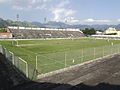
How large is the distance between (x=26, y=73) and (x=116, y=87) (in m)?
7.56

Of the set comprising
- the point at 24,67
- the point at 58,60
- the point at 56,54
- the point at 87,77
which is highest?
the point at 24,67

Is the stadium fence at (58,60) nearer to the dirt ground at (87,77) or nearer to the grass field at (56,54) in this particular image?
the grass field at (56,54)

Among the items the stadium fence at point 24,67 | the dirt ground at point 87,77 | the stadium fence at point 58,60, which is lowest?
the dirt ground at point 87,77

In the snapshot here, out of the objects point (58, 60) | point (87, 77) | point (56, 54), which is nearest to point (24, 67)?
point (87, 77)

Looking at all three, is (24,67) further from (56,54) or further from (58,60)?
(56,54)

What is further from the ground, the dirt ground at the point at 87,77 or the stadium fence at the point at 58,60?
the stadium fence at the point at 58,60

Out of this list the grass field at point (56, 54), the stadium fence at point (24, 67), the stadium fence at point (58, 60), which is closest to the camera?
the stadium fence at point (24, 67)

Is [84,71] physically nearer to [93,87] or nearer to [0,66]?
[93,87]

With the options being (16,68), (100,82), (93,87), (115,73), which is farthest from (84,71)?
(16,68)

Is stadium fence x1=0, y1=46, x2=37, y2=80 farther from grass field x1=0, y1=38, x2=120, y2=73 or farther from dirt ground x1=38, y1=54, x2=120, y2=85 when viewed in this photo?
grass field x1=0, y1=38, x2=120, y2=73

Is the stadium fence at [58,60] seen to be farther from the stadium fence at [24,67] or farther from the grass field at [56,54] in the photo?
the stadium fence at [24,67]

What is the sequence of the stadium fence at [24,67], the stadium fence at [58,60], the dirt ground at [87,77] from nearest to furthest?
the dirt ground at [87,77] < the stadium fence at [24,67] < the stadium fence at [58,60]

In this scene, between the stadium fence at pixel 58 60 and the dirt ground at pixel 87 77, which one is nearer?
the dirt ground at pixel 87 77

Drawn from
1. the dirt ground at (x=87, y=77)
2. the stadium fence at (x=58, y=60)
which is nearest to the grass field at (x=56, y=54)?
the stadium fence at (x=58, y=60)
